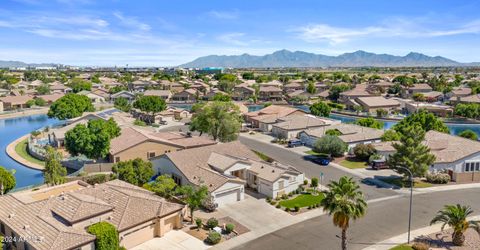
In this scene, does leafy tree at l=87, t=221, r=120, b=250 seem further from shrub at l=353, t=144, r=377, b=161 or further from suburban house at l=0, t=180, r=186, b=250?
shrub at l=353, t=144, r=377, b=161

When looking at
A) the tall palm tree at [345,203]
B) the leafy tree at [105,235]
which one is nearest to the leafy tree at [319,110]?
the tall palm tree at [345,203]

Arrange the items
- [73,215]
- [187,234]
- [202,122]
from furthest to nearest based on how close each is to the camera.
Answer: [202,122] < [187,234] < [73,215]

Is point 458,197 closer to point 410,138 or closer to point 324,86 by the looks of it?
point 410,138

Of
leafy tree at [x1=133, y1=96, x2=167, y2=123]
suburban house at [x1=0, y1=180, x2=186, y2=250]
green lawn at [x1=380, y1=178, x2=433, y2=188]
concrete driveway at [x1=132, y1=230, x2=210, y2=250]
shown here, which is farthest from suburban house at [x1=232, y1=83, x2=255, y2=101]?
concrete driveway at [x1=132, y1=230, x2=210, y2=250]

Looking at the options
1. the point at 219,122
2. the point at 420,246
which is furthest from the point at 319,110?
the point at 420,246

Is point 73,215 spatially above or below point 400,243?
above

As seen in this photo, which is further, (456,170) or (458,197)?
(456,170)

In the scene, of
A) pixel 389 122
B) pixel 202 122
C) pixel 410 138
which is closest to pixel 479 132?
pixel 389 122
